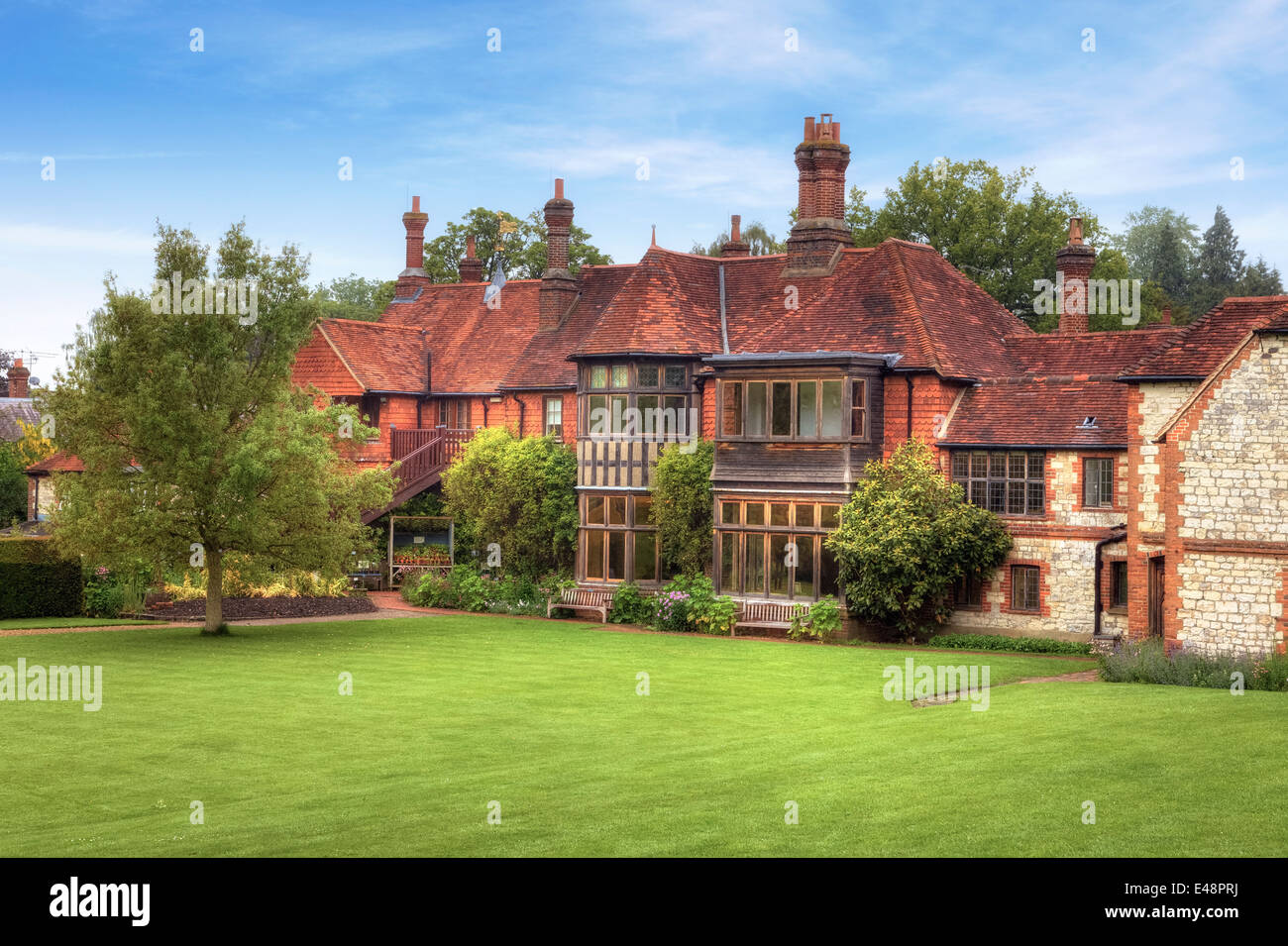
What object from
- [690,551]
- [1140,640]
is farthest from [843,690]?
[690,551]

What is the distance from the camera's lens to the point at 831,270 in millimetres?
39969

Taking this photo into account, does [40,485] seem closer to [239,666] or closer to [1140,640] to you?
[239,666]

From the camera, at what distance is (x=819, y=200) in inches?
1586

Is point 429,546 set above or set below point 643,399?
below

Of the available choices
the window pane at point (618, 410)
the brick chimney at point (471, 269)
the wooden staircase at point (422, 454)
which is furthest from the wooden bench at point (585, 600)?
the brick chimney at point (471, 269)

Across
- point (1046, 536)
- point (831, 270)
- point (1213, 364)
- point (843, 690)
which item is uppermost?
point (831, 270)

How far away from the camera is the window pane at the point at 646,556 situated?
39281 millimetres

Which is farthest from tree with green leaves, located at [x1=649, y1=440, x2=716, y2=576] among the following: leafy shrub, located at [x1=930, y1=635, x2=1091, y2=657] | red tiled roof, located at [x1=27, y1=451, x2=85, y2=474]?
red tiled roof, located at [x1=27, y1=451, x2=85, y2=474]

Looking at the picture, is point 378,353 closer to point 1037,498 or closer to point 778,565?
point 778,565

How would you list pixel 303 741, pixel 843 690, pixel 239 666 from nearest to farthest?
pixel 303 741 < pixel 843 690 < pixel 239 666

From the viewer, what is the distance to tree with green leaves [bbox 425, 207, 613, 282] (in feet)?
220

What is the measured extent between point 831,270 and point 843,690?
17676mm

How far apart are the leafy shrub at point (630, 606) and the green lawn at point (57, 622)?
11.9 metres

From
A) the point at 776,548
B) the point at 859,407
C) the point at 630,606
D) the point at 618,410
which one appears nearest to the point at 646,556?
the point at 630,606
